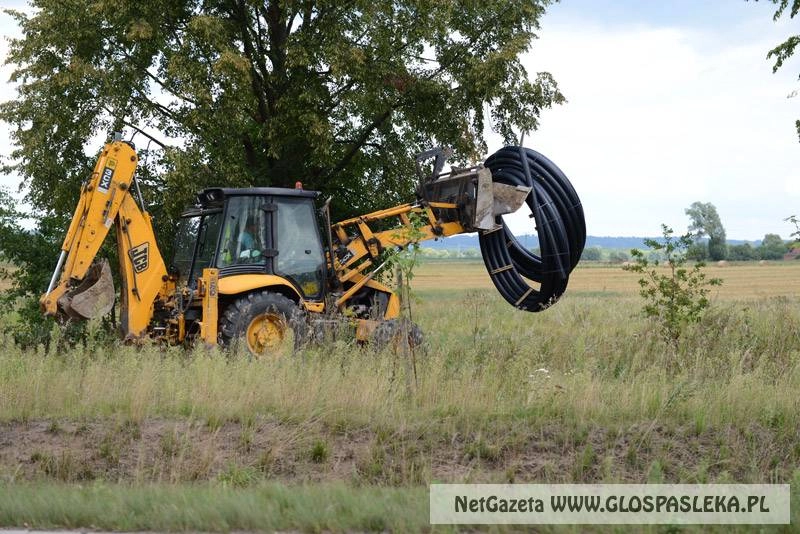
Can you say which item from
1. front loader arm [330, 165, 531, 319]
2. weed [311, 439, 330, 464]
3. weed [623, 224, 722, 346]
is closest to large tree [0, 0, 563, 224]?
front loader arm [330, 165, 531, 319]

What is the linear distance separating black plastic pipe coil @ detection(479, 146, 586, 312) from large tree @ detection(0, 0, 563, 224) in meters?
4.17

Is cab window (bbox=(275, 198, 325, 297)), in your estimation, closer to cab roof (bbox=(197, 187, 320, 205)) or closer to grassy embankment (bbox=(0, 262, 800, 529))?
cab roof (bbox=(197, 187, 320, 205))

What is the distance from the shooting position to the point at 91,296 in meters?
12.0

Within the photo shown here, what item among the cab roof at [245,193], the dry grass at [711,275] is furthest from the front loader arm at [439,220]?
the dry grass at [711,275]

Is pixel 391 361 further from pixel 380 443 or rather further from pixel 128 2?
pixel 128 2

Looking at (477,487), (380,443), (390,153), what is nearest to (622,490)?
(477,487)

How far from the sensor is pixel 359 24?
1889cm

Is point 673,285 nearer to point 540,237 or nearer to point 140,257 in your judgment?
point 540,237

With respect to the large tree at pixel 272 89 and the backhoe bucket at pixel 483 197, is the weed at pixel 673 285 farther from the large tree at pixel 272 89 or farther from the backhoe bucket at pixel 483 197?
the large tree at pixel 272 89

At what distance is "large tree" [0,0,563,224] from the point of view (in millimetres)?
17516

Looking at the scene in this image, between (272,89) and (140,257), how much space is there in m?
7.34

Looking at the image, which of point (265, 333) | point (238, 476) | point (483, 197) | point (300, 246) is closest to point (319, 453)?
point (238, 476)

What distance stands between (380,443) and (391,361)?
217 centimetres

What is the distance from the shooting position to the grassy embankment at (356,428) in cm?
721
